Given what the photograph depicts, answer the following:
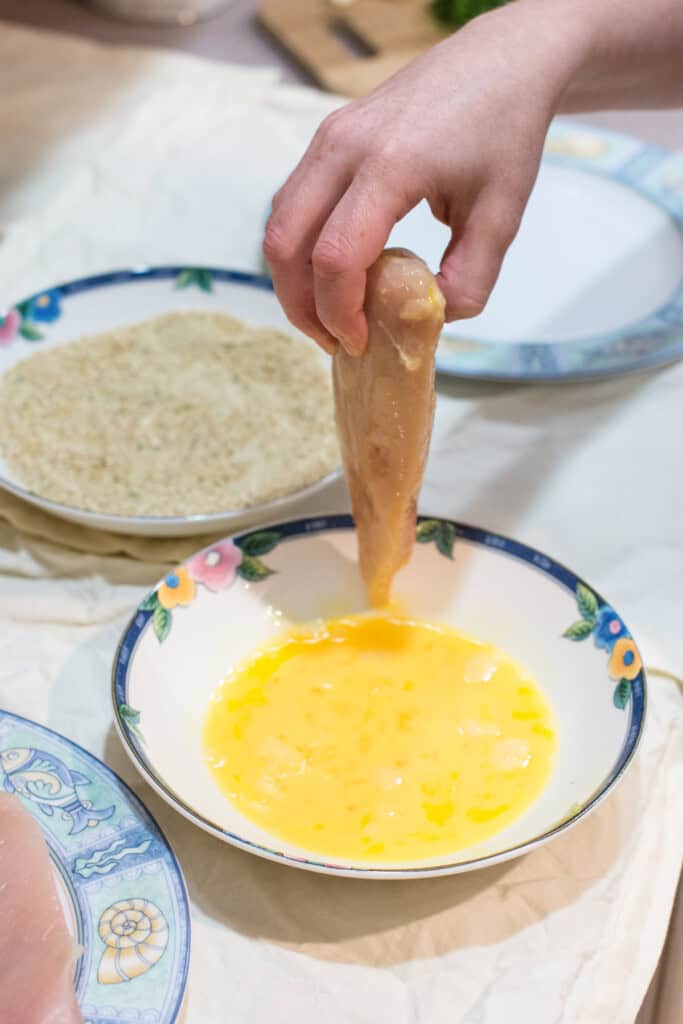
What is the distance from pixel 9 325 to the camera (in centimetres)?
130

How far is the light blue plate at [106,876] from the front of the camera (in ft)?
2.24

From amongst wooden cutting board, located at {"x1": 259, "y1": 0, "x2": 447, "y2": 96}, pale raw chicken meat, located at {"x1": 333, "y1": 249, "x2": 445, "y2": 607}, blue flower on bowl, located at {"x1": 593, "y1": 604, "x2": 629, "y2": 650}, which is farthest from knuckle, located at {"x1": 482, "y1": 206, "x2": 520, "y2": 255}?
wooden cutting board, located at {"x1": 259, "y1": 0, "x2": 447, "y2": 96}

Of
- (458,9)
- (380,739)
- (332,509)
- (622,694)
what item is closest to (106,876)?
(380,739)

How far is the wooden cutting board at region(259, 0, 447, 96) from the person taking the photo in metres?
1.96

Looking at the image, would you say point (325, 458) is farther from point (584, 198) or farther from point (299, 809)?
point (584, 198)

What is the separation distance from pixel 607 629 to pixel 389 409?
0.24m

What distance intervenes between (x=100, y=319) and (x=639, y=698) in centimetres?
79

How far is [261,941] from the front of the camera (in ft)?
2.56

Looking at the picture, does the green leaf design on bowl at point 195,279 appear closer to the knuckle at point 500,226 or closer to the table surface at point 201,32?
the knuckle at point 500,226

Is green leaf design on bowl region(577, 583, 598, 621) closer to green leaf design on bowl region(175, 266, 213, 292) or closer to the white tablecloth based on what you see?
the white tablecloth

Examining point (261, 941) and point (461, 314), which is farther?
point (461, 314)

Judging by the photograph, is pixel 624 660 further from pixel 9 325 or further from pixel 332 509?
pixel 9 325

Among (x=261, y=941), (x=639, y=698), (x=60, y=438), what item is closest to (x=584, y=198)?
(x=60, y=438)

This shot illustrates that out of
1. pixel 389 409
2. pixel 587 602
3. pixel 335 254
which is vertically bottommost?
pixel 587 602
